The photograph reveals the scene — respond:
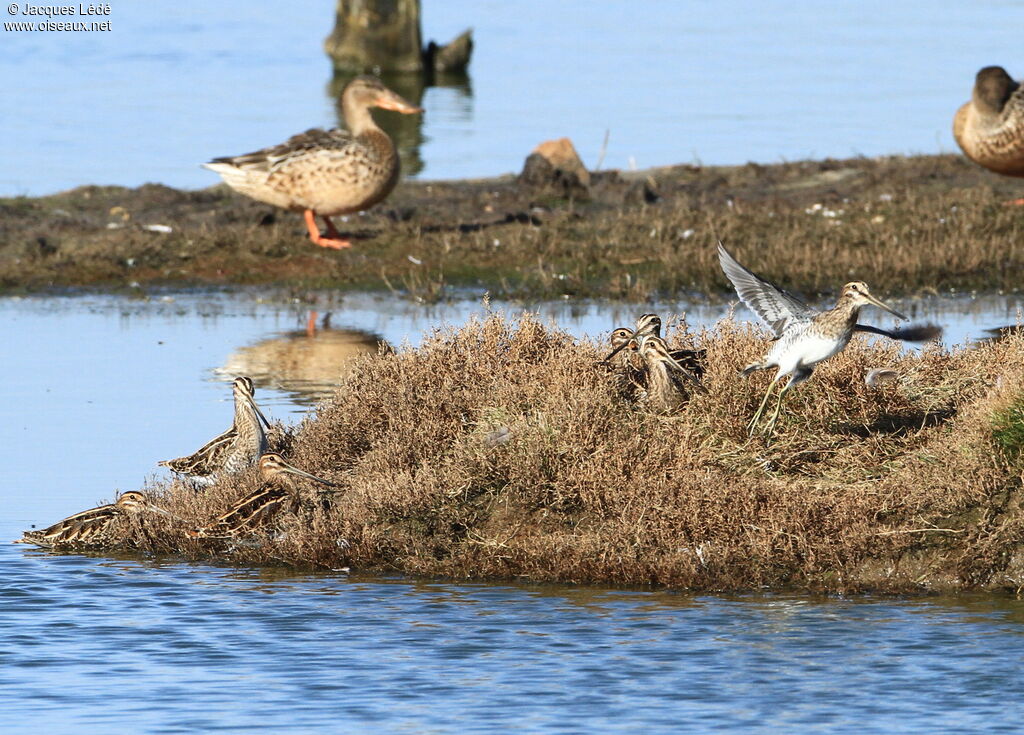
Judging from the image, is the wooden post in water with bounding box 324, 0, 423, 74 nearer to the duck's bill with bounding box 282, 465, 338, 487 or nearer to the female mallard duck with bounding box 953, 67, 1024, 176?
the female mallard duck with bounding box 953, 67, 1024, 176

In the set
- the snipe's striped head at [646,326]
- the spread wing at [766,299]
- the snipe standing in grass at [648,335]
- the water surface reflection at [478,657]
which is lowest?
the water surface reflection at [478,657]

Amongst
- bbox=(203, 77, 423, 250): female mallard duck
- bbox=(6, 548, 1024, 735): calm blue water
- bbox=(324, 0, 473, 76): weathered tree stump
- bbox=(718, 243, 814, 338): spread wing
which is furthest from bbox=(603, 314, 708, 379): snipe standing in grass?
bbox=(324, 0, 473, 76): weathered tree stump

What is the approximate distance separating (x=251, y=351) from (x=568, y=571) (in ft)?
24.4

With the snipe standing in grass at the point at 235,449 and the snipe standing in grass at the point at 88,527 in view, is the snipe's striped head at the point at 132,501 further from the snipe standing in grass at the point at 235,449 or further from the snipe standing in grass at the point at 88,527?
the snipe standing in grass at the point at 235,449

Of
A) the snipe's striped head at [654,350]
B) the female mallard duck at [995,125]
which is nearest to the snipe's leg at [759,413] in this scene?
the snipe's striped head at [654,350]

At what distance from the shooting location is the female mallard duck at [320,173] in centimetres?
2067

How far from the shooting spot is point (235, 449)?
39.8 ft

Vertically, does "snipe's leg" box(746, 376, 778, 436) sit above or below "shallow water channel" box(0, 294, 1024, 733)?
above

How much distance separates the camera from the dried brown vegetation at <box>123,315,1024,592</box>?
10.4 metres

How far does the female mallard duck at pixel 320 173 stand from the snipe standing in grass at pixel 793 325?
395 inches

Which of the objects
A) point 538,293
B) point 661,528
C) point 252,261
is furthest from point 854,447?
point 252,261

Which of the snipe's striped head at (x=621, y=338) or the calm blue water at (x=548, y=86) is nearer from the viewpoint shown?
the snipe's striped head at (x=621, y=338)

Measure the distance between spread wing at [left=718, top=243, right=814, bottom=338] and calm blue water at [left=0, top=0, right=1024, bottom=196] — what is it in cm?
1574

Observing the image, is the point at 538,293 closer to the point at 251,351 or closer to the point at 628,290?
the point at 628,290
